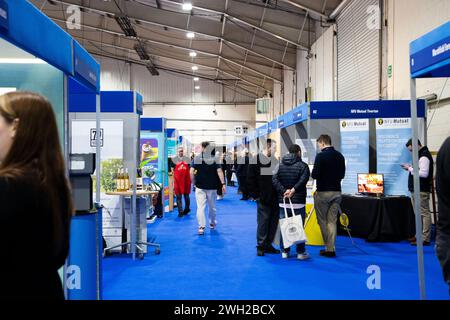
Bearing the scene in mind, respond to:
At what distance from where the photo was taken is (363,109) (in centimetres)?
634

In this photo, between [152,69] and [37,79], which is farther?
[152,69]

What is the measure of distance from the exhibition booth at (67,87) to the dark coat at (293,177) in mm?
2416

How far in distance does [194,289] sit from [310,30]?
10.5 m

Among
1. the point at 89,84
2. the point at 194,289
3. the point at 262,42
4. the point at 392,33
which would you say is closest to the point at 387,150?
the point at 392,33

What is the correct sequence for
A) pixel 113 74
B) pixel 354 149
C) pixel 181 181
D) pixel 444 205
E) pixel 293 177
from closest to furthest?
1. pixel 444 205
2. pixel 293 177
3. pixel 354 149
4. pixel 181 181
5. pixel 113 74

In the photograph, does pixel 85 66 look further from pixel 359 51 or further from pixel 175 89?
pixel 175 89

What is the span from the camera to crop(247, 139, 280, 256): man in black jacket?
5.30 m

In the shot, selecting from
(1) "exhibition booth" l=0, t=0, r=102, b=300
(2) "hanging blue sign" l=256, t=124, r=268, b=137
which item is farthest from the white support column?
(2) "hanging blue sign" l=256, t=124, r=268, b=137

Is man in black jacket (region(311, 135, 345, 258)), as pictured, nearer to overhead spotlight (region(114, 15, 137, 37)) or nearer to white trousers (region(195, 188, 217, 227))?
white trousers (region(195, 188, 217, 227))

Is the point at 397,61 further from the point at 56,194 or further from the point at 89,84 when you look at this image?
the point at 56,194

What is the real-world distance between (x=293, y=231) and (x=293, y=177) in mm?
657

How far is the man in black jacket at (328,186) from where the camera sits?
510cm

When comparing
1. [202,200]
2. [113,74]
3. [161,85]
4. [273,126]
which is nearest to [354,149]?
[202,200]

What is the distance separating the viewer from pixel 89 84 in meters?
3.61
